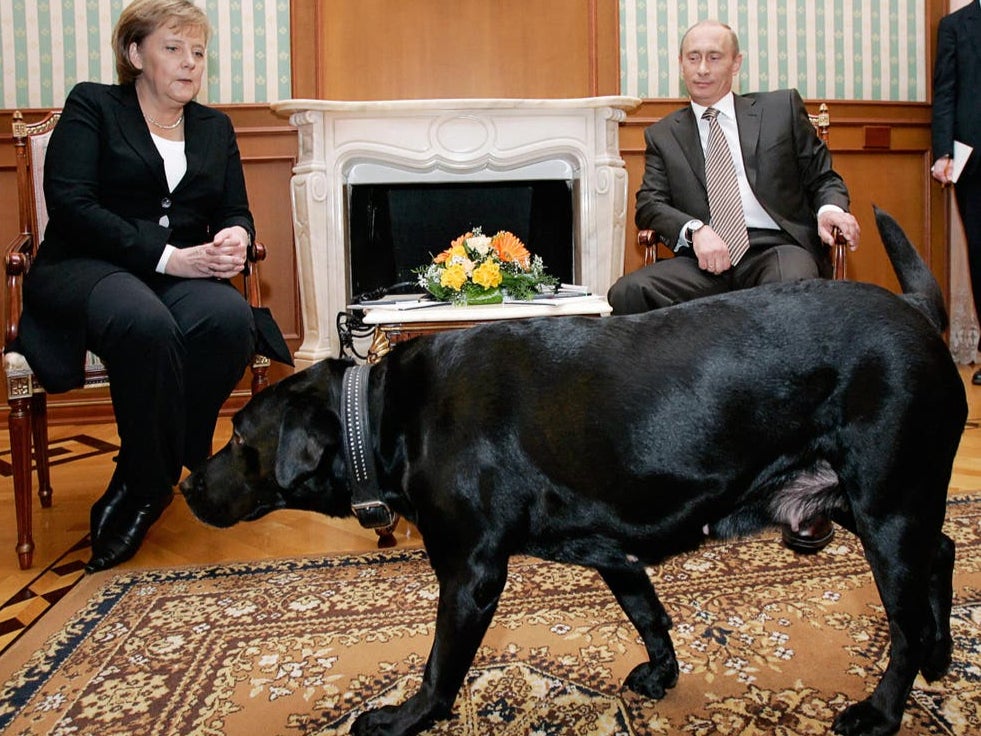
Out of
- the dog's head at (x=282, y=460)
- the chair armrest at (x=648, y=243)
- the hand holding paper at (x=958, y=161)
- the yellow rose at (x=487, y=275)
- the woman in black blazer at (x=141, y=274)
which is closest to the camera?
the dog's head at (x=282, y=460)

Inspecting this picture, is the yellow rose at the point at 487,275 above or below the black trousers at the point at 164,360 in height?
above

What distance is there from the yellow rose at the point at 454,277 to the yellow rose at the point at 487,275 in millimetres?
38

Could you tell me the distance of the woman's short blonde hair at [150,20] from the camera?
212 centimetres

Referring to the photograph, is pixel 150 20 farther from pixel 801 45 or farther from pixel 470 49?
pixel 801 45

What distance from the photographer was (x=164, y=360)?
74.6 inches

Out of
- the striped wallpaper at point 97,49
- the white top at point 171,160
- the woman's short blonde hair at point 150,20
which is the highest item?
the striped wallpaper at point 97,49

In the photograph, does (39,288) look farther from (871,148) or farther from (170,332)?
(871,148)

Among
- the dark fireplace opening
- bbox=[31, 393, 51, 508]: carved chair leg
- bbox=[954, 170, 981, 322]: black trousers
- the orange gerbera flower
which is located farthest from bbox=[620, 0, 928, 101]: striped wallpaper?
bbox=[31, 393, 51, 508]: carved chair leg

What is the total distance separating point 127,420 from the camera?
1899mm

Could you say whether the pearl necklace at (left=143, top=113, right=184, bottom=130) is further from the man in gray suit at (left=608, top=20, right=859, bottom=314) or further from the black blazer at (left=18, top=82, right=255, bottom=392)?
the man in gray suit at (left=608, top=20, right=859, bottom=314)

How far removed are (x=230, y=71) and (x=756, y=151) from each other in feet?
8.06

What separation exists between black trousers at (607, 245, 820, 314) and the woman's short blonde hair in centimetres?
143

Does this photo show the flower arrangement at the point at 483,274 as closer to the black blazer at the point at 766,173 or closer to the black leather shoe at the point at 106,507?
the black blazer at the point at 766,173

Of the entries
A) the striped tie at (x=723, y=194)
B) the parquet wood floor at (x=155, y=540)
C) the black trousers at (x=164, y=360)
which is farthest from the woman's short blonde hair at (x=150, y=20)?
the striped tie at (x=723, y=194)
